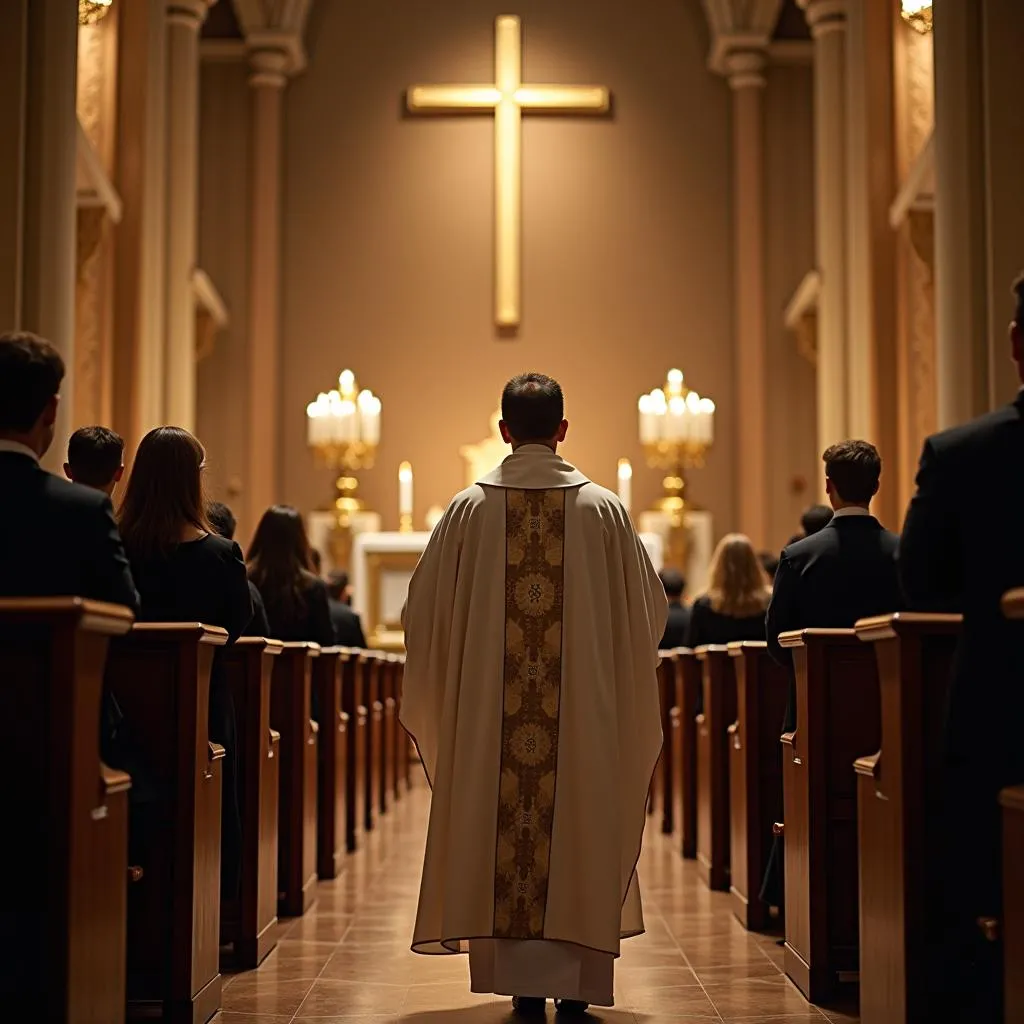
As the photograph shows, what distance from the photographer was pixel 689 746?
7.98m

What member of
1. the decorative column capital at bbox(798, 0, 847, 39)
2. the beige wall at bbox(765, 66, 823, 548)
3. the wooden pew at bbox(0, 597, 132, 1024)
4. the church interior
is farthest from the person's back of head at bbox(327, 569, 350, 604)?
the beige wall at bbox(765, 66, 823, 548)

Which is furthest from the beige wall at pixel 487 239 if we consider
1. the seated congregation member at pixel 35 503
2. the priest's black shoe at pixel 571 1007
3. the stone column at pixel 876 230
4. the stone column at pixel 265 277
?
the seated congregation member at pixel 35 503

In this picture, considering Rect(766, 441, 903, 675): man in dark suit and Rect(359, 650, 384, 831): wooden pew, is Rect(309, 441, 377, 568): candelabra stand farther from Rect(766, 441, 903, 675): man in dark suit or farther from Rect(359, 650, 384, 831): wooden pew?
Rect(766, 441, 903, 675): man in dark suit

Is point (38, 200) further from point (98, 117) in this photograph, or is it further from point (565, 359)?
point (565, 359)

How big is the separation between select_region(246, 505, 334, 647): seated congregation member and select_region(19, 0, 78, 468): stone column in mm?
1284

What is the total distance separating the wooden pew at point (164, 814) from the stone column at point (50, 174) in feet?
11.0

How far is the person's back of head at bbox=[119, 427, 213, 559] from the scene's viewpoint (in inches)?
172

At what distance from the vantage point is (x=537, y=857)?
4242mm

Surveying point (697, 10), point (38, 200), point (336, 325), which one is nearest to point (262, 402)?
point (336, 325)

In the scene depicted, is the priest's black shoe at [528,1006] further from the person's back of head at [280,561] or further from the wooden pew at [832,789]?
the person's back of head at [280,561]

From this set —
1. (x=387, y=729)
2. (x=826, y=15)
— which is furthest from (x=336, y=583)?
(x=826, y=15)

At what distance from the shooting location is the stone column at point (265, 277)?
1496 centimetres

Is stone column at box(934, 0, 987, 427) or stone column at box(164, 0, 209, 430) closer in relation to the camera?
stone column at box(934, 0, 987, 427)

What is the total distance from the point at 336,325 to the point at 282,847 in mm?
9671
